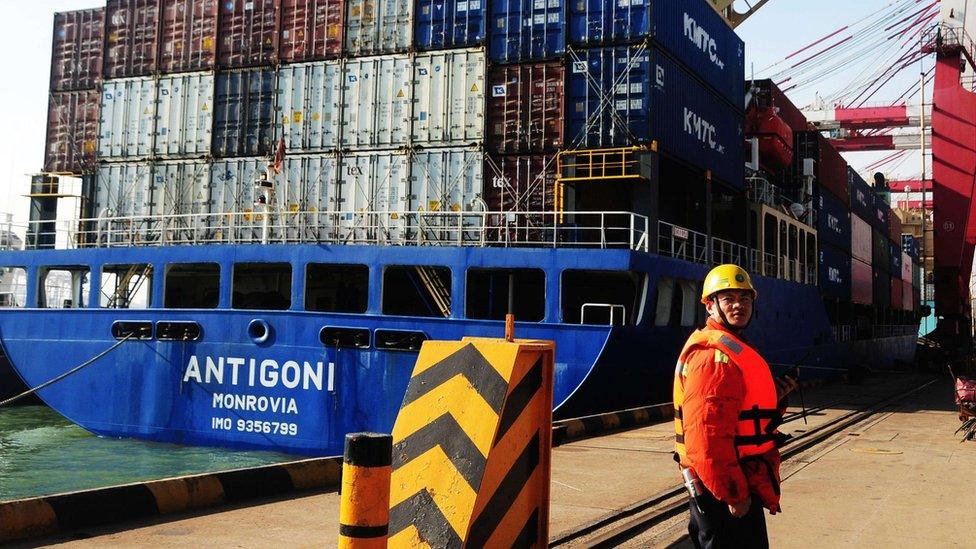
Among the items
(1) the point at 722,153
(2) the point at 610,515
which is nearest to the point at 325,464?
(2) the point at 610,515

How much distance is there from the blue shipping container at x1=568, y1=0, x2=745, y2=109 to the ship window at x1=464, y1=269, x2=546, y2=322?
5753 mm

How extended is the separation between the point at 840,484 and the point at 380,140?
14226mm

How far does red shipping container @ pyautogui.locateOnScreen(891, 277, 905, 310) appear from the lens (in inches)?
2127

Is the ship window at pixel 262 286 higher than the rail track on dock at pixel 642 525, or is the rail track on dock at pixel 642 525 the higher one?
the ship window at pixel 262 286

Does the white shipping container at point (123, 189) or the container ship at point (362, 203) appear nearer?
the container ship at point (362, 203)

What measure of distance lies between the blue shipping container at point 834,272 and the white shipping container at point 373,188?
20887 millimetres

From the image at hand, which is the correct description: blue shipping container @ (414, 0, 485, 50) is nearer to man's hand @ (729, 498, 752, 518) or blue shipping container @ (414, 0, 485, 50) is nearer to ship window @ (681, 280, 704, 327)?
ship window @ (681, 280, 704, 327)

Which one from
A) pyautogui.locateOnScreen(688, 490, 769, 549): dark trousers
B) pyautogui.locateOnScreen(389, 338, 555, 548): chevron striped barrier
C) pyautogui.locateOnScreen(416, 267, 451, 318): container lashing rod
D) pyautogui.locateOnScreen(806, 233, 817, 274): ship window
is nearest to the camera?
pyautogui.locateOnScreen(688, 490, 769, 549): dark trousers

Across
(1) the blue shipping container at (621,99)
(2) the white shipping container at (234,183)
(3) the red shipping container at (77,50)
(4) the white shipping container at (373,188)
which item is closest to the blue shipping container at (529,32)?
(1) the blue shipping container at (621,99)

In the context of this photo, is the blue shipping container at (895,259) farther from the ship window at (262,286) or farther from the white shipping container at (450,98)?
the ship window at (262,286)

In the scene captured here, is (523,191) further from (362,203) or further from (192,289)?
(192,289)

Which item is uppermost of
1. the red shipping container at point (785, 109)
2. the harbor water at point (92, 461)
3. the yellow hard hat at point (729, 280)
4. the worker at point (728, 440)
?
the red shipping container at point (785, 109)

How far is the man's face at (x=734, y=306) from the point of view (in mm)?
4363

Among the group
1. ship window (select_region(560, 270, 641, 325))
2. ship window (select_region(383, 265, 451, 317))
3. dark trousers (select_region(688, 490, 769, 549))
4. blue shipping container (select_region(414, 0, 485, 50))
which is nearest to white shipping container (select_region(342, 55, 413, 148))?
blue shipping container (select_region(414, 0, 485, 50))
